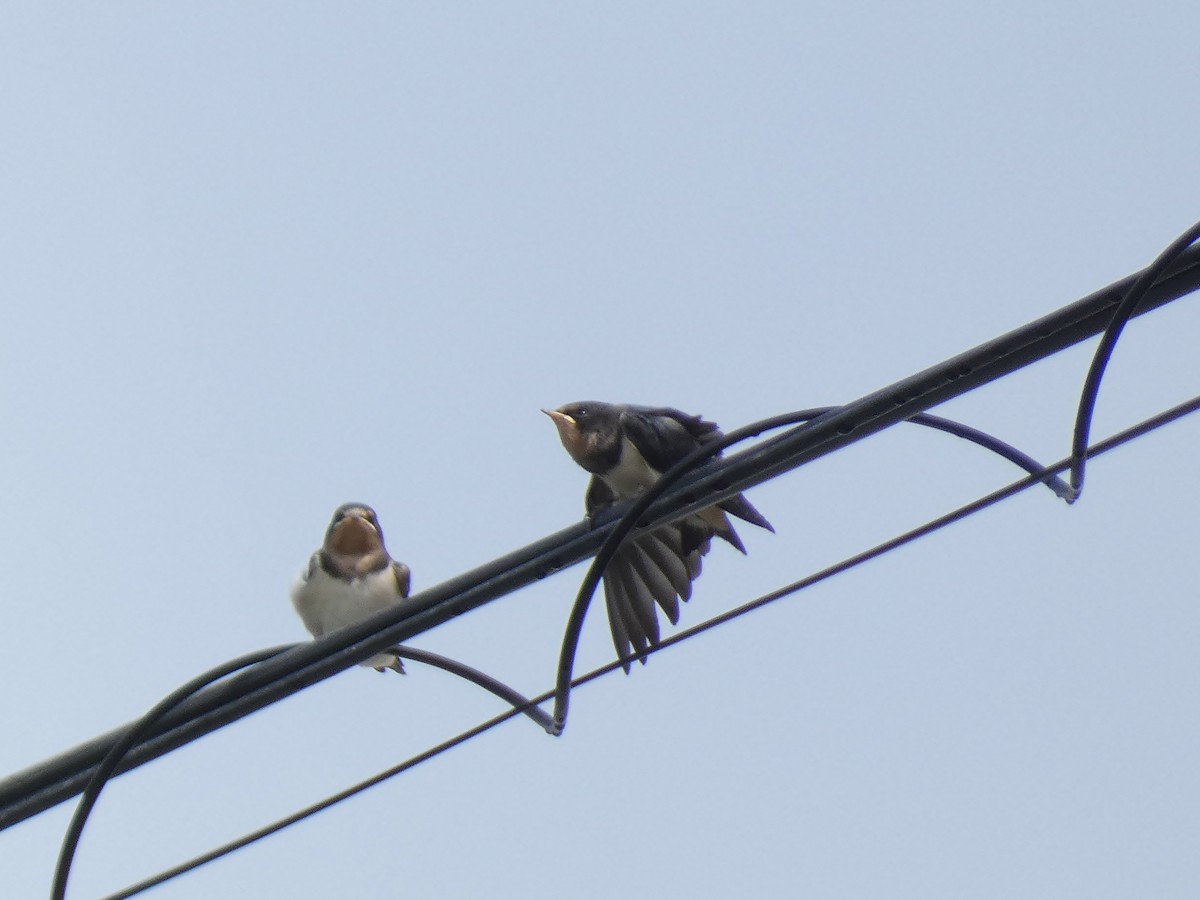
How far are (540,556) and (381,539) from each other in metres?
3.51

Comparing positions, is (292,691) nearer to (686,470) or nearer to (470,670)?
(470,670)

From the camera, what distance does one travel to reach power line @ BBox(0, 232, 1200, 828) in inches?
105

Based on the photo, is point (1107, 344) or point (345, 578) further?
point (345, 578)

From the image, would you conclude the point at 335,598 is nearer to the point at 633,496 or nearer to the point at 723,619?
the point at 633,496

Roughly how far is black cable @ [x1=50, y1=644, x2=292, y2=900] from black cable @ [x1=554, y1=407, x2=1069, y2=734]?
486 millimetres

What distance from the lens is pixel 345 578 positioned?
20.8ft

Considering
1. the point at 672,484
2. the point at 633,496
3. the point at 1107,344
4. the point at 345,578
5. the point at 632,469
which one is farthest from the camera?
the point at 345,578

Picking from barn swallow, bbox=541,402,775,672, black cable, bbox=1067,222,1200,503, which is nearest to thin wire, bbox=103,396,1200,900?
black cable, bbox=1067,222,1200,503

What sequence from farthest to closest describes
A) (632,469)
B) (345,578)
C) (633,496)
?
(345,578) → (632,469) → (633,496)

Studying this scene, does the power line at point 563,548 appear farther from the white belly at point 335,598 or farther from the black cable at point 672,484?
the white belly at point 335,598

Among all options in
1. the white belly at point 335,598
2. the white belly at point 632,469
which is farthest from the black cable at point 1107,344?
the white belly at point 335,598

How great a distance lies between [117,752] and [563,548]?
858mm

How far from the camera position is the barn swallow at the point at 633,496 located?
5227 millimetres

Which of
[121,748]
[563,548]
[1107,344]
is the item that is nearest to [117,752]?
[121,748]
